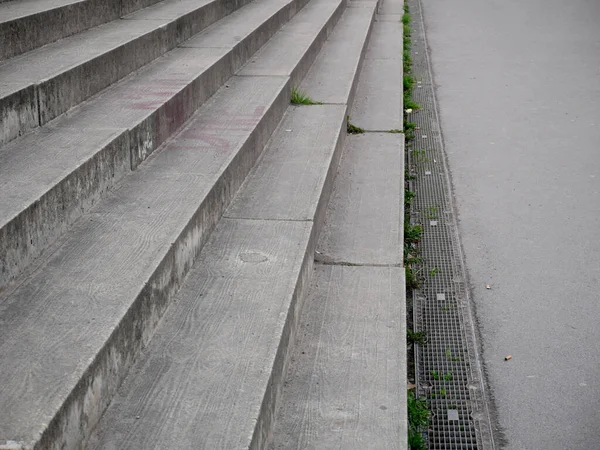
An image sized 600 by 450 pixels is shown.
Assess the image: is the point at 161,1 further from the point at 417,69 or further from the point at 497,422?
the point at 497,422

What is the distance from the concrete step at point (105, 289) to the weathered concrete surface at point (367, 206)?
630 millimetres

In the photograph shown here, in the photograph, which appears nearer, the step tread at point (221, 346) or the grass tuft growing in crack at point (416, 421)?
the step tread at point (221, 346)

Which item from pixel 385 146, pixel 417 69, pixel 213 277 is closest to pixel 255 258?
pixel 213 277

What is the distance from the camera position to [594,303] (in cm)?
390

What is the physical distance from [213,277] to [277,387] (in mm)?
694

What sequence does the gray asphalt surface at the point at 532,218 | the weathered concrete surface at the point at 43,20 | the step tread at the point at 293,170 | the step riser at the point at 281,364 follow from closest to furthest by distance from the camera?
the step riser at the point at 281,364, the gray asphalt surface at the point at 532,218, the step tread at the point at 293,170, the weathered concrete surface at the point at 43,20

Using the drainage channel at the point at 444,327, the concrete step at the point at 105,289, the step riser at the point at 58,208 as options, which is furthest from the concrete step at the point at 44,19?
the drainage channel at the point at 444,327

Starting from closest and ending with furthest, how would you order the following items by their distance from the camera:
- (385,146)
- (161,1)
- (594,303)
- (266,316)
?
(266,316)
(594,303)
(385,146)
(161,1)

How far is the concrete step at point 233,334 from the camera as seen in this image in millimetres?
2295

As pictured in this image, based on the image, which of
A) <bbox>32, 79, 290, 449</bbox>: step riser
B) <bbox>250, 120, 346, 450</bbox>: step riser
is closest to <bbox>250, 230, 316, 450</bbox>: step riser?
<bbox>250, 120, 346, 450</bbox>: step riser

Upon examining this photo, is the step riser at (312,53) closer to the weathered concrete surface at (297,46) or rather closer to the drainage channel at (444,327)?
the weathered concrete surface at (297,46)

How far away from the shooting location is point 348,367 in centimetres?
299

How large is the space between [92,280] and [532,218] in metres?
3.21

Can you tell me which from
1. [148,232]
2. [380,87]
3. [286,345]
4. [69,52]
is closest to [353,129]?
[380,87]
